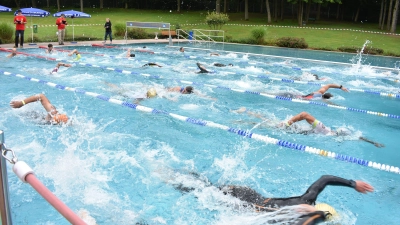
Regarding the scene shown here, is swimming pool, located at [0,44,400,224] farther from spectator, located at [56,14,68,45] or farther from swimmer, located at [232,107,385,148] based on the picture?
spectator, located at [56,14,68,45]

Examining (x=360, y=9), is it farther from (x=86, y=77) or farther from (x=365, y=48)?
(x=86, y=77)

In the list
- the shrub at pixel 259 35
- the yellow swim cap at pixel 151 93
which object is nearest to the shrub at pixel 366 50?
the shrub at pixel 259 35

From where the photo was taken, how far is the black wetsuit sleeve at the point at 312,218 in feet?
11.3

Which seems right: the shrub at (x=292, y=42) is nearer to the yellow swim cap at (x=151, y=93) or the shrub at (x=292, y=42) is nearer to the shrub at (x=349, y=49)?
the shrub at (x=349, y=49)

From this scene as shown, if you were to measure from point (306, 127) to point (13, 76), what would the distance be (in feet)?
34.1

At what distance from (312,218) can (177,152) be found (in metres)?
3.94

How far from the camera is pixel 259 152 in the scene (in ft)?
24.2

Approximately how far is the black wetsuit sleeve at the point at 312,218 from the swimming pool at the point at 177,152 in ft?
2.49

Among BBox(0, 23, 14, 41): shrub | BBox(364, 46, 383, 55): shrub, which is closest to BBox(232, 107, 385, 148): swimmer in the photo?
BBox(364, 46, 383, 55): shrub

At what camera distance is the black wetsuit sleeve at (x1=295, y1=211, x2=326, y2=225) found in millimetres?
3449

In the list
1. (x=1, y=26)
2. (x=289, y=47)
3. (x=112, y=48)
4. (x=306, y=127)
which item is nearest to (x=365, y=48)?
(x=289, y=47)

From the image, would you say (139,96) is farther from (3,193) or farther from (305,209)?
(3,193)

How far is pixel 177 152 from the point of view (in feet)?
23.4

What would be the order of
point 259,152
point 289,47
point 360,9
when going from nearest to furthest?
point 259,152
point 289,47
point 360,9
